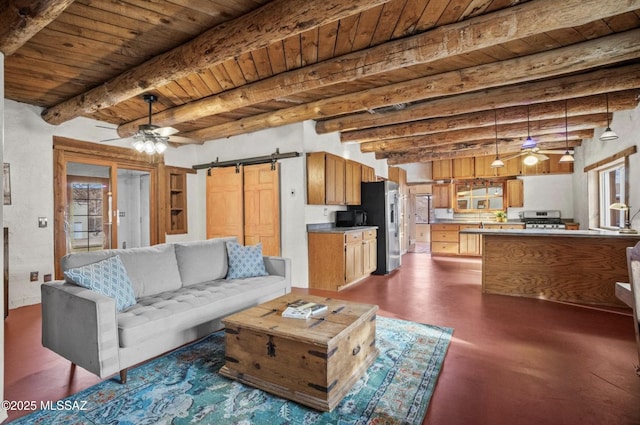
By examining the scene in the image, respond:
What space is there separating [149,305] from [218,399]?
41.9 inches

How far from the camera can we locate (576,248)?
4.26 m

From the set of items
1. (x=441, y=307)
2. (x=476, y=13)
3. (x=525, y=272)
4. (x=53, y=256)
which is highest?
(x=476, y=13)

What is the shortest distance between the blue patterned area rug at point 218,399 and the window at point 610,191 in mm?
5135

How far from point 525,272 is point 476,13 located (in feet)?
11.8

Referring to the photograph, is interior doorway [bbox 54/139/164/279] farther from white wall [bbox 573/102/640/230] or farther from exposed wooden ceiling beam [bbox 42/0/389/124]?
white wall [bbox 573/102/640/230]

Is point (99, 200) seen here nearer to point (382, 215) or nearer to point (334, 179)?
point (334, 179)

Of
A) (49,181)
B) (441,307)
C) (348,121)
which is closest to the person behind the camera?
(441,307)

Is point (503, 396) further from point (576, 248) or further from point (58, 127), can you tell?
point (58, 127)

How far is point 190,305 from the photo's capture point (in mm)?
2727

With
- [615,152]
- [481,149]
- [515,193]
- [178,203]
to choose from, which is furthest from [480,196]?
[178,203]

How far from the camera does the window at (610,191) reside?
539 cm

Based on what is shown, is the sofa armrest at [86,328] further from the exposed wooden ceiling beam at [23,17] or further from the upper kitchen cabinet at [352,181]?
the upper kitchen cabinet at [352,181]

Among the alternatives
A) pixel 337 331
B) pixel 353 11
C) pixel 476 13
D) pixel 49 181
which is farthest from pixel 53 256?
pixel 476 13

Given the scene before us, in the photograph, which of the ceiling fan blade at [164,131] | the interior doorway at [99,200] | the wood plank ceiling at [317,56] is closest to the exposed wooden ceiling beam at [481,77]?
the wood plank ceiling at [317,56]
